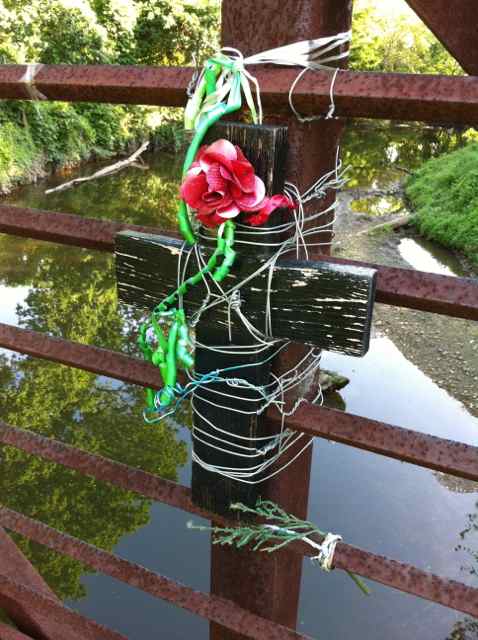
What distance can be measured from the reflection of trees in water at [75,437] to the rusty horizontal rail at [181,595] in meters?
1.86

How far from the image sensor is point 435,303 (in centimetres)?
74

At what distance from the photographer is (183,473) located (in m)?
3.40

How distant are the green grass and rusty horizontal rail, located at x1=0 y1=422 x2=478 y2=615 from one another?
6.59m

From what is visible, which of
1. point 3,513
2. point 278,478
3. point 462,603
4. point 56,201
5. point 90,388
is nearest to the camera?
point 462,603

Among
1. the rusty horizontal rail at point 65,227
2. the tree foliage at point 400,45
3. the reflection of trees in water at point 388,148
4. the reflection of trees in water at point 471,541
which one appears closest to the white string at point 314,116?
the rusty horizontal rail at point 65,227

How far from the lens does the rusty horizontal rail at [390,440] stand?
794 mm

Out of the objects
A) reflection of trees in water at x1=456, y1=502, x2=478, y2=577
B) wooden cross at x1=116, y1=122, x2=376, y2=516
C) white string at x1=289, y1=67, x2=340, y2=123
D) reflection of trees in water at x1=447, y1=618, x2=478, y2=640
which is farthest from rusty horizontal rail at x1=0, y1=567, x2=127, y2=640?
reflection of trees in water at x1=456, y1=502, x2=478, y2=577

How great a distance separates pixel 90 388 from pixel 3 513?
3.03m

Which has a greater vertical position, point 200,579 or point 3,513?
point 3,513

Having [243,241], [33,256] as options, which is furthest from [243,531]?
[33,256]

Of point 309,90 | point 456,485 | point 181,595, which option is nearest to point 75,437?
point 456,485

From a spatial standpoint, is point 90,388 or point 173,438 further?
point 90,388

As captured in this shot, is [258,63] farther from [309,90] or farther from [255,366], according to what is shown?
[255,366]

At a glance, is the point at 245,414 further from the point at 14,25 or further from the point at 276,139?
the point at 14,25
